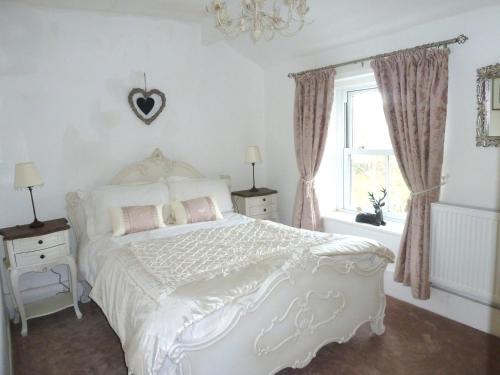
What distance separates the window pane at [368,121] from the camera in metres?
3.35

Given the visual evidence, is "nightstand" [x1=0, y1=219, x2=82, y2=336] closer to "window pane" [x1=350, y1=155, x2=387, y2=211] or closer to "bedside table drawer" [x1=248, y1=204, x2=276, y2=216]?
"bedside table drawer" [x1=248, y1=204, x2=276, y2=216]

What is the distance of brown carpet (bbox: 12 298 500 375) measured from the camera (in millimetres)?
2143

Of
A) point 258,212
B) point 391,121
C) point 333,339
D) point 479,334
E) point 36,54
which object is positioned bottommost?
point 479,334

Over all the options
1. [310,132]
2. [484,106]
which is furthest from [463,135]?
[310,132]

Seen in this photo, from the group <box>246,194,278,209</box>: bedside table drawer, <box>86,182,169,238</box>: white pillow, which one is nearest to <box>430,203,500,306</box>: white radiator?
<box>246,194,278,209</box>: bedside table drawer

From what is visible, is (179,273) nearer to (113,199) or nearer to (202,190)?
(113,199)

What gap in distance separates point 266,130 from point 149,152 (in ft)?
4.85

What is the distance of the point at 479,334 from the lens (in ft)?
8.03

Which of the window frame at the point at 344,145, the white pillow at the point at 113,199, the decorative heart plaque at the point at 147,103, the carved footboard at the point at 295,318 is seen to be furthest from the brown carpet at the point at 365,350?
the decorative heart plaque at the point at 147,103

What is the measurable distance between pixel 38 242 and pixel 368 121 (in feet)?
10.0

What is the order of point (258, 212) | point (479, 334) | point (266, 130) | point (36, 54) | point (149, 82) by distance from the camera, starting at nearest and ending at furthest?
point (479, 334) → point (36, 54) → point (149, 82) → point (258, 212) → point (266, 130)

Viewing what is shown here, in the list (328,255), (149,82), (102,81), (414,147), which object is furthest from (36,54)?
(414,147)

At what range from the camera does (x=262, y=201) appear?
3.93 metres

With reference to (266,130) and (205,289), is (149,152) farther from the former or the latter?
(205,289)
